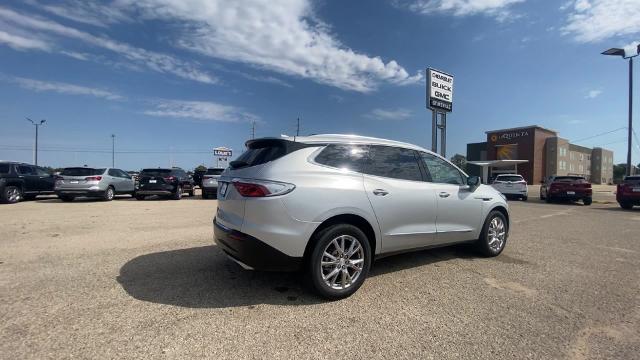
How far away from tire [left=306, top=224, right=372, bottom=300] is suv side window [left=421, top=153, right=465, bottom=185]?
1.63 meters

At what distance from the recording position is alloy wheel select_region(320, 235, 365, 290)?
361 centimetres

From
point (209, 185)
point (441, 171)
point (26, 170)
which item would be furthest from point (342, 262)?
point (26, 170)

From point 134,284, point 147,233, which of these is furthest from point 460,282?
point 147,233

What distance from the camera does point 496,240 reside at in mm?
5609

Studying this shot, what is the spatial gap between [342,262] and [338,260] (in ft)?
0.18

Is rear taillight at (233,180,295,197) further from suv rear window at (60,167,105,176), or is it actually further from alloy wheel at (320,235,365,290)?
suv rear window at (60,167,105,176)

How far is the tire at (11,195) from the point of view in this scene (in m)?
13.3

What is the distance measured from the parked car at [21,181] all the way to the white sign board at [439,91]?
17.5 meters

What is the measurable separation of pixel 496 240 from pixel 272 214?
4.06 m

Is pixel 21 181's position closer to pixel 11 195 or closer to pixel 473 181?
pixel 11 195

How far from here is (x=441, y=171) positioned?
4984 mm

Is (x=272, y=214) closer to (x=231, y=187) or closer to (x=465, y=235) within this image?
(x=231, y=187)

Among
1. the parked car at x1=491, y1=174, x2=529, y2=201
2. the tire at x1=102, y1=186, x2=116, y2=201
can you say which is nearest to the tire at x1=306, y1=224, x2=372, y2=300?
the tire at x1=102, y1=186, x2=116, y2=201

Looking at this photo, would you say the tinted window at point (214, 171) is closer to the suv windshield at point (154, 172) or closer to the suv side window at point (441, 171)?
the suv windshield at point (154, 172)
